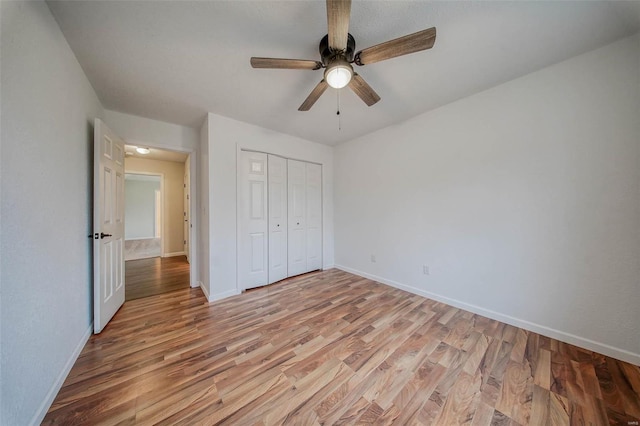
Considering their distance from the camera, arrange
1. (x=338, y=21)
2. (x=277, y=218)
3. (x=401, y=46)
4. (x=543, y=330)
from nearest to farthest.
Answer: (x=338, y=21), (x=401, y=46), (x=543, y=330), (x=277, y=218)

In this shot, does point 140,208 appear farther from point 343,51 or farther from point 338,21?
point 338,21

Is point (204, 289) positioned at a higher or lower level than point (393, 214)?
lower

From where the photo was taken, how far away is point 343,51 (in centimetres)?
135

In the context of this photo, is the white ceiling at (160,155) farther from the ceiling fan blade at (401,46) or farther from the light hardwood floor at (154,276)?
the ceiling fan blade at (401,46)

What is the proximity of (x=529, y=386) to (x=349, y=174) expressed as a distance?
3.13 metres

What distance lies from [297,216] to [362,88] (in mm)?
2317

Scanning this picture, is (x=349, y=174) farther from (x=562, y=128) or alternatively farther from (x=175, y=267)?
(x=175, y=267)

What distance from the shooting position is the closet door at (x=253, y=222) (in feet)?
9.60

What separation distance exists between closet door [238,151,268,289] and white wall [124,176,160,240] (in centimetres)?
726

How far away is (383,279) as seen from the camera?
3180 millimetres

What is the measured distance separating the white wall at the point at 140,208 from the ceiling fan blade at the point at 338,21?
A: 9.26m

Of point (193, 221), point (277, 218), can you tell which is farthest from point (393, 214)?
point (193, 221)

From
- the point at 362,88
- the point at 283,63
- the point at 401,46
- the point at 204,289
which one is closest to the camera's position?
the point at 401,46

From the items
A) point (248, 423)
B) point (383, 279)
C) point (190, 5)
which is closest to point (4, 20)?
point (190, 5)
